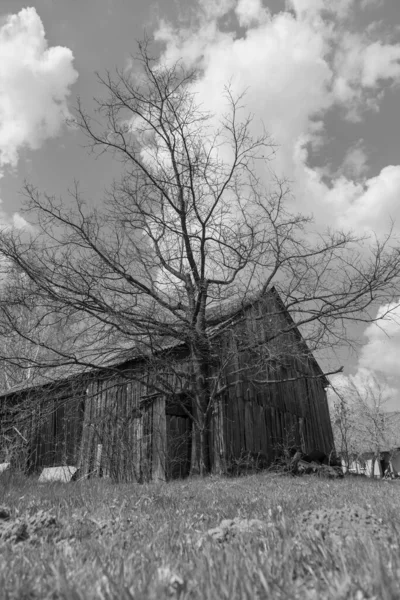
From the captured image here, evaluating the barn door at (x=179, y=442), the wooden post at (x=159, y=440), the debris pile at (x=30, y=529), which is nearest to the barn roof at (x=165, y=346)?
the wooden post at (x=159, y=440)

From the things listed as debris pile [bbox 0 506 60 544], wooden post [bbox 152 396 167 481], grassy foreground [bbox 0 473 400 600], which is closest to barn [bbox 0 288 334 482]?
wooden post [bbox 152 396 167 481]

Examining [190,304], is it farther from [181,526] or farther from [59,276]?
[181,526]

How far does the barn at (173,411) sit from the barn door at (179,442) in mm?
31

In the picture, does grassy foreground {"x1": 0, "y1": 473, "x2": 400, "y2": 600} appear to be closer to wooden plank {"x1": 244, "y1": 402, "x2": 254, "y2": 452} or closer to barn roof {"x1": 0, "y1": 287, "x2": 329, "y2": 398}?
barn roof {"x1": 0, "y1": 287, "x2": 329, "y2": 398}

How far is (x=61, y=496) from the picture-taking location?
6.09 metres

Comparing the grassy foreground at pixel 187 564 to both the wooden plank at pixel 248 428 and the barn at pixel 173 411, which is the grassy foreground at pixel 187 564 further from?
the wooden plank at pixel 248 428

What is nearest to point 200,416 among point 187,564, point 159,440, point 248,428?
point 159,440

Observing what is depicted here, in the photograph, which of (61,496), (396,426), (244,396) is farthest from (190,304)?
(396,426)

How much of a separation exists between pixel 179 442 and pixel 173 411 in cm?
110

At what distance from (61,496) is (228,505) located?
222 cm

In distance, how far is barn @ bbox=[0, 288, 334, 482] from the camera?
1399 cm

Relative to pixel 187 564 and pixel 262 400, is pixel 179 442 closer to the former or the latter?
pixel 262 400

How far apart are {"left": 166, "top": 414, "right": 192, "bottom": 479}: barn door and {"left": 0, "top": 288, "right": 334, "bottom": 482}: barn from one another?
31 mm

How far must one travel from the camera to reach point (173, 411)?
15359 mm
